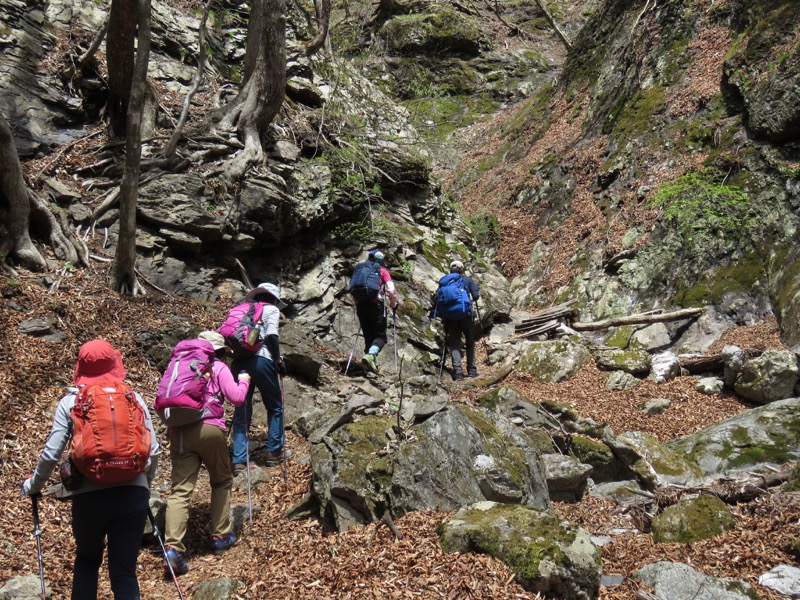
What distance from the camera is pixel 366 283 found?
9289 millimetres

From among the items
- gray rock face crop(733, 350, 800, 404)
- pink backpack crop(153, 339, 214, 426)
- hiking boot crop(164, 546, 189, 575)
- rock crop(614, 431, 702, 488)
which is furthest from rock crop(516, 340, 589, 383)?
hiking boot crop(164, 546, 189, 575)

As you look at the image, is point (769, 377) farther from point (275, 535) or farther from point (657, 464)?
point (275, 535)

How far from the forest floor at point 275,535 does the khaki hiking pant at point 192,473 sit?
374mm

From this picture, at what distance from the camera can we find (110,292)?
25.7 feet

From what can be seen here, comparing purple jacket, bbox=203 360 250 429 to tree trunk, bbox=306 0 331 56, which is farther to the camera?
tree trunk, bbox=306 0 331 56

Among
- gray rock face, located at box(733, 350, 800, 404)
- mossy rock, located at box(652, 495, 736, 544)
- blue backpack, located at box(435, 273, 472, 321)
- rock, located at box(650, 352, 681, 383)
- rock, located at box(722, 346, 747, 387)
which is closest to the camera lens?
mossy rock, located at box(652, 495, 736, 544)

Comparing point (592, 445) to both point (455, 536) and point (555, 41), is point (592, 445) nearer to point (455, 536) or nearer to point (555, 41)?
point (455, 536)

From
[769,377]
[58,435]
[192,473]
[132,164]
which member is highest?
[132,164]

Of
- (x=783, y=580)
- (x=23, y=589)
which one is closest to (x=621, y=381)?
(x=783, y=580)

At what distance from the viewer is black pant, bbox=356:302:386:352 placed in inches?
383

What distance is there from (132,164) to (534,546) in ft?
23.2

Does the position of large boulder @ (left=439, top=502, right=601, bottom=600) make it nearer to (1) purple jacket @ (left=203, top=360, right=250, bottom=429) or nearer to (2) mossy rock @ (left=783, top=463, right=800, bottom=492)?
(1) purple jacket @ (left=203, top=360, right=250, bottom=429)

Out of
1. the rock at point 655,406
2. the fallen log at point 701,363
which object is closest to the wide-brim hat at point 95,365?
the rock at point 655,406

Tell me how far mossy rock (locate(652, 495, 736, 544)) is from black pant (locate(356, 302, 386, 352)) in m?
5.77
